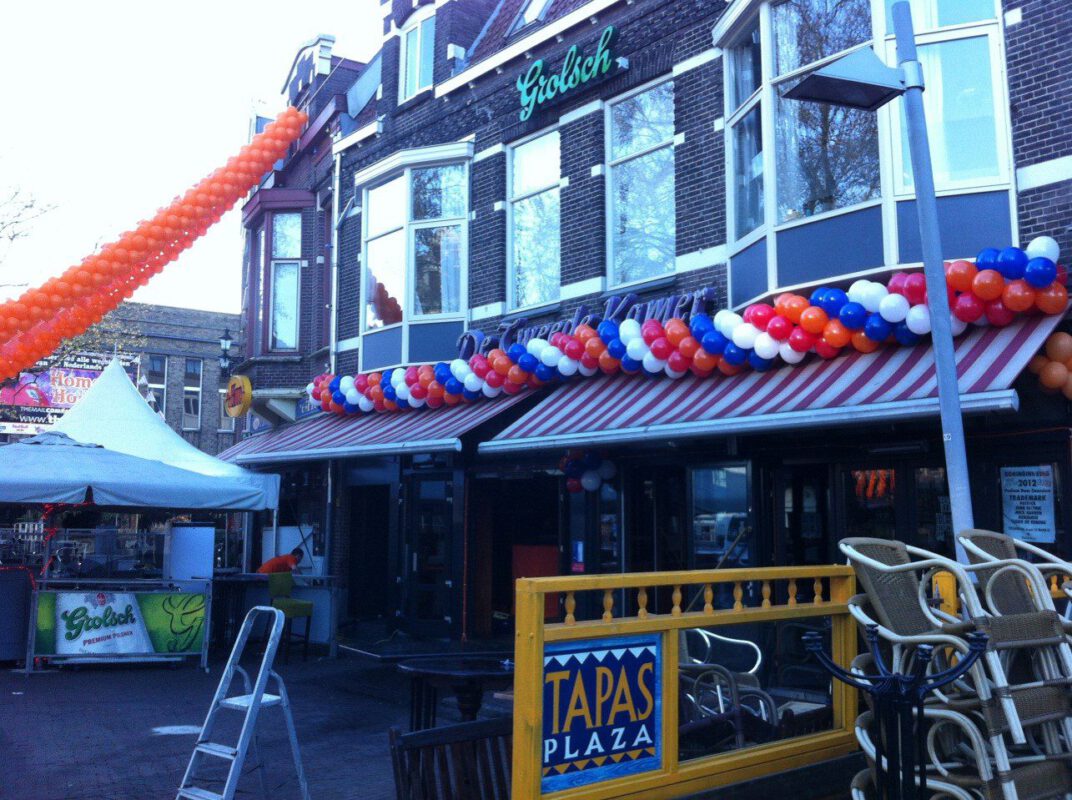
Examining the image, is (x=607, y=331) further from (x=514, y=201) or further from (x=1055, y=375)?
(x=1055, y=375)

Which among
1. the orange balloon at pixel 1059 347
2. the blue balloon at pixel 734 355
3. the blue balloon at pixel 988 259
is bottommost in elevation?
the orange balloon at pixel 1059 347

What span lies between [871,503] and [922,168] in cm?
382

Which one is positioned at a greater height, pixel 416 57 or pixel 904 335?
pixel 416 57

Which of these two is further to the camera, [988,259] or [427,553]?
[427,553]

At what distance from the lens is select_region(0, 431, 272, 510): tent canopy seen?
10844mm

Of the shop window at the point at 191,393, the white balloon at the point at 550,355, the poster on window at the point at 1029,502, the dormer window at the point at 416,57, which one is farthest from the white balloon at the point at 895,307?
the shop window at the point at 191,393

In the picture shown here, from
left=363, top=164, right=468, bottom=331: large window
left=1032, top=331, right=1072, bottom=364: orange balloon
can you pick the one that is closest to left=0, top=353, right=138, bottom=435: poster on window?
left=363, top=164, right=468, bottom=331: large window

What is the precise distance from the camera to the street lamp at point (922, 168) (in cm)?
568

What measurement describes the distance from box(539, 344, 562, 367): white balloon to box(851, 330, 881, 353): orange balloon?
3801 mm

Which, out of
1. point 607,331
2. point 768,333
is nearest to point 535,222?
point 607,331

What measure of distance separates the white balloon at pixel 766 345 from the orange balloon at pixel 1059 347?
226 centimetres

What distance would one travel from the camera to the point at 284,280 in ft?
60.1

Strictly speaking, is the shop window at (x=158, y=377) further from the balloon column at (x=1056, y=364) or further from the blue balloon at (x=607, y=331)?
the balloon column at (x=1056, y=364)

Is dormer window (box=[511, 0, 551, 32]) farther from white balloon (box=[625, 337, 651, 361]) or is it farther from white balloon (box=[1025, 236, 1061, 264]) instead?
white balloon (box=[1025, 236, 1061, 264])
